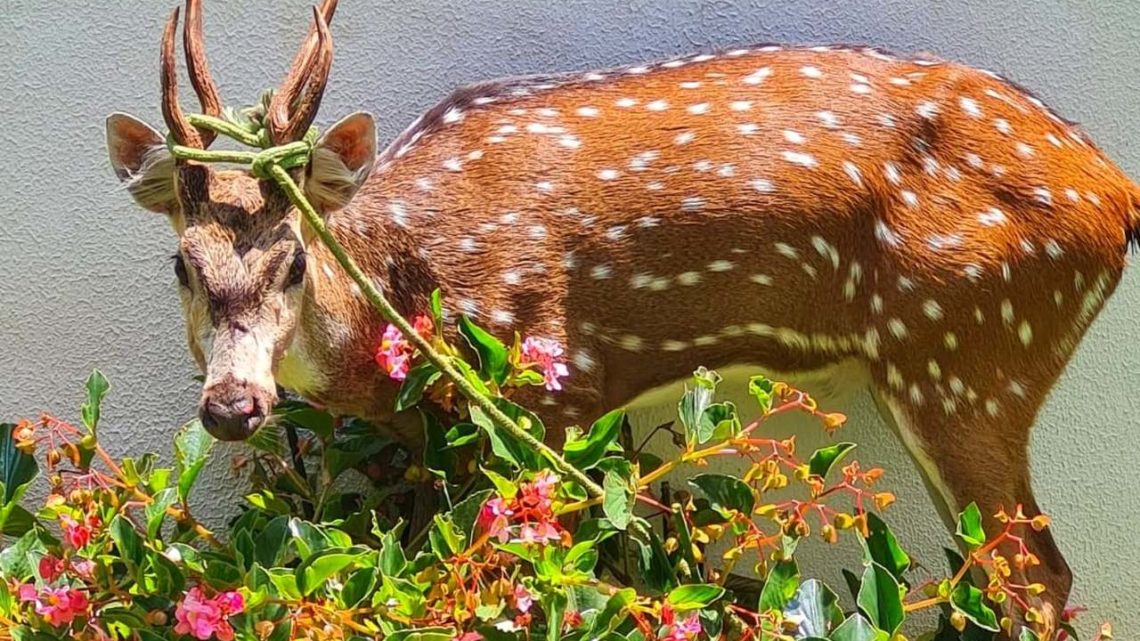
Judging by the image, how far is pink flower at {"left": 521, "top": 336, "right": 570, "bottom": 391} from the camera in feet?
4.56

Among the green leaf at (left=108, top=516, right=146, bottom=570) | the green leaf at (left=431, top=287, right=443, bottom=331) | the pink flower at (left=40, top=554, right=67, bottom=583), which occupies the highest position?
the green leaf at (left=431, top=287, right=443, bottom=331)

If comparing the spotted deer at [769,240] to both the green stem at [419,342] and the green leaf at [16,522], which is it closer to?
the green stem at [419,342]

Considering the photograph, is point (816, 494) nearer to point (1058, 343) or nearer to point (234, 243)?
point (1058, 343)

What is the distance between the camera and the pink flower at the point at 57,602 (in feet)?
4.10

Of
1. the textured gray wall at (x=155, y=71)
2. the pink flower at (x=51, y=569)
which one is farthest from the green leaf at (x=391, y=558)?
the textured gray wall at (x=155, y=71)

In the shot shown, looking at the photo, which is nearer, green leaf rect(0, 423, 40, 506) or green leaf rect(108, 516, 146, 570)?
green leaf rect(108, 516, 146, 570)

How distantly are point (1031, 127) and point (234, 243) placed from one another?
1.02 meters

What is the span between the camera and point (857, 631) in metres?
1.29

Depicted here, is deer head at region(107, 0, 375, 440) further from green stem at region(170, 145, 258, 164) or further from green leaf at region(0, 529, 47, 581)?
green leaf at region(0, 529, 47, 581)

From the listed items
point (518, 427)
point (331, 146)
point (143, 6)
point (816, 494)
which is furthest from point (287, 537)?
point (143, 6)

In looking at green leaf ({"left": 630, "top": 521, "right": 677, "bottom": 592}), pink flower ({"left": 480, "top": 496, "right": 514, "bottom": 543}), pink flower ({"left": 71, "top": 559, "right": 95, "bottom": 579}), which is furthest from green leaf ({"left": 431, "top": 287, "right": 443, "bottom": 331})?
pink flower ({"left": 71, "top": 559, "right": 95, "bottom": 579})

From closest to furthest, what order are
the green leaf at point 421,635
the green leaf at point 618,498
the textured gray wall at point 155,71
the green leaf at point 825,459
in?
the green leaf at point 421,635 < the green leaf at point 618,498 < the green leaf at point 825,459 < the textured gray wall at point 155,71

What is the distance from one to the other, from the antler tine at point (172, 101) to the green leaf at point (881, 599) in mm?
856

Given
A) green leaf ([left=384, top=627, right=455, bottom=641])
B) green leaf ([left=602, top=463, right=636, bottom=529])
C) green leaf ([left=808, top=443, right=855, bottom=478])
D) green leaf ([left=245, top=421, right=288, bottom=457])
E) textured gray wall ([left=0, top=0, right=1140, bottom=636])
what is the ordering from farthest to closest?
textured gray wall ([left=0, top=0, right=1140, bottom=636]) < green leaf ([left=245, top=421, right=288, bottom=457]) < green leaf ([left=808, top=443, right=855, bottom=478]) < green leaf ([left=602, top=463, right=636, bottom=529]) < green leaf ([left=384, top=627, right=455, bottom=641])
